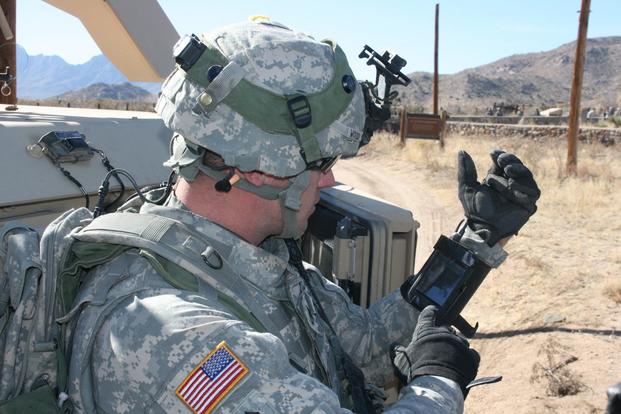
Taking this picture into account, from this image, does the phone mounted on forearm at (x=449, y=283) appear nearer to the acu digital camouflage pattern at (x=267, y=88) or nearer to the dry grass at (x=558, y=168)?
the acu digital camouflage pattern at (x=267, y=88)

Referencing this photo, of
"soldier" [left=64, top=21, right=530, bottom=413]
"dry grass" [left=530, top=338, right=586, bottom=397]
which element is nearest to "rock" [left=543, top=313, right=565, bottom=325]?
"dry grass" [left=530, top=338, right=586, bottom=397]

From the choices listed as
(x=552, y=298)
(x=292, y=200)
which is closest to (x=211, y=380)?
(x=292, y=200)

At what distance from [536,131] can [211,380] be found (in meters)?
24.1

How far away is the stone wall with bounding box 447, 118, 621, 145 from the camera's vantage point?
20828 millimetres

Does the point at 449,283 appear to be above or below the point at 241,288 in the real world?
A: below

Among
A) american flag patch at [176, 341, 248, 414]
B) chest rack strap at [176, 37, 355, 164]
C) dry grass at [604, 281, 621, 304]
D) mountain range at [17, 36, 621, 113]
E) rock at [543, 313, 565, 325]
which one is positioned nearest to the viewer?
american flag patch at [176, 341, 248, 414]

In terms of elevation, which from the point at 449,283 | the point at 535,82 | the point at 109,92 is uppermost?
the point at 449,283

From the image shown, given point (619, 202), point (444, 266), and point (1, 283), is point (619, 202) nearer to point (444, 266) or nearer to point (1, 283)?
point (444, 266)

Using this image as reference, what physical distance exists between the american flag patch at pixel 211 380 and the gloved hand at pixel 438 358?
1.98 ft

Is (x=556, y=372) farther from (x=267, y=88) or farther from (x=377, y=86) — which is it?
(x=267, y=88)

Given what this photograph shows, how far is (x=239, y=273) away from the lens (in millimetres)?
1707

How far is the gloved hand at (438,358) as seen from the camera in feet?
5.45

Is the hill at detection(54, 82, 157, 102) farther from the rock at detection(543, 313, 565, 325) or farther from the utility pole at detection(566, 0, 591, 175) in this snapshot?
the rock at detection(543, 313, 565, 325)

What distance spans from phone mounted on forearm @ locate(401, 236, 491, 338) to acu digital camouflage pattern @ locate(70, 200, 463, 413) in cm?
57
